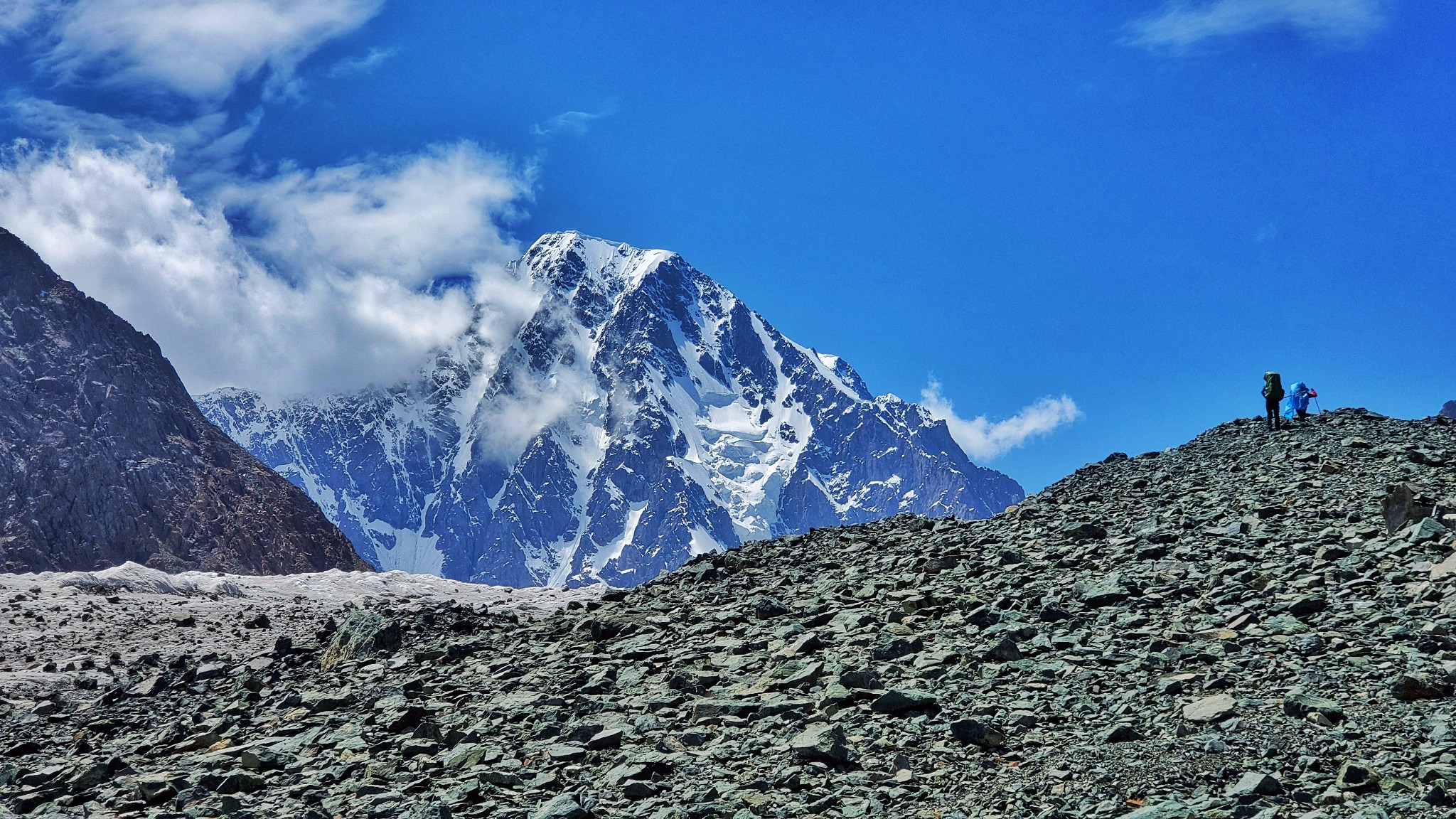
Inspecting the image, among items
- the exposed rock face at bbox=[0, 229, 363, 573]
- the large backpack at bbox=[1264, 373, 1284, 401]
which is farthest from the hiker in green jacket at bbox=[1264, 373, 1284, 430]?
the exposed rock face at bbox=[0, 229, 363, 573]

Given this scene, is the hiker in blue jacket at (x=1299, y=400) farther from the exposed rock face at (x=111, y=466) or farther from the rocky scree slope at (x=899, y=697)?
the exposed rock face at (x=111, y=466)

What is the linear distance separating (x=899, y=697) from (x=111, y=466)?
179356 mm

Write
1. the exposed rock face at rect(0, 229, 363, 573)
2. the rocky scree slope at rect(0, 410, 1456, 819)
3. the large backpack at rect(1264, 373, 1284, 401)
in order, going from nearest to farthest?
the rocky scree slope at rect(0, 410, 1456, 819) < the large backpack at rect(1264, 373, 1284, 401) < the exposed rock face at rect(0, 229, 363, 573)

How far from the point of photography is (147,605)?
1378 inches

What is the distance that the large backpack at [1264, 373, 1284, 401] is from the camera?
31406 mm

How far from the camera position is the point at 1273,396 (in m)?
31.4

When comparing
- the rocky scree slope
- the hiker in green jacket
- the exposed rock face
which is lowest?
the rocky scree slope

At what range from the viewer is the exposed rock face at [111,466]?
5979 inches

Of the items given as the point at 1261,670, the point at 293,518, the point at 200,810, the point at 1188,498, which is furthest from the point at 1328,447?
the point at 293,518

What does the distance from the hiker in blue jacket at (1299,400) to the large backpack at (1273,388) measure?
1.53m

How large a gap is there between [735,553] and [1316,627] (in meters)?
13.1

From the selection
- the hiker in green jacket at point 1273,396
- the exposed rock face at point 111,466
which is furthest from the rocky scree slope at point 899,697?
the exposed rock face at point 111,466

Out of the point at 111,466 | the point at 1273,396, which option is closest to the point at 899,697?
the point at 1273,396

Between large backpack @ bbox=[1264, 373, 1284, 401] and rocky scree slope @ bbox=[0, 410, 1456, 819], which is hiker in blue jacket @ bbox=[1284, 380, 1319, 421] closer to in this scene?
large backpack @ bbox=[1264, 373, 1284, 401]
